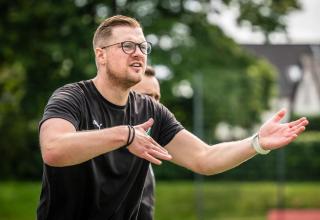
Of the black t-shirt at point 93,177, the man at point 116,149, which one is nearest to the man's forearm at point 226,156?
the man at point 116,149

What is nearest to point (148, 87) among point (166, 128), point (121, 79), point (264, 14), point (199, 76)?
point (166, 128)

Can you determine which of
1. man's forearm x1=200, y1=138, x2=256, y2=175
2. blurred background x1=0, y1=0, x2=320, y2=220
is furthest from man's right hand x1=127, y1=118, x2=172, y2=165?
blurred background x1=0, y1=0, x2=320, y2=220

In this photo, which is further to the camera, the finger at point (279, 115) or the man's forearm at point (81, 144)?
the finger at point (279, 115)

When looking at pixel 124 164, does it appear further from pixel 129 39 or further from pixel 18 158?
pixel 18 158

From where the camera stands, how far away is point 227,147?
4996 mm

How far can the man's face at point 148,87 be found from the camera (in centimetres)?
647

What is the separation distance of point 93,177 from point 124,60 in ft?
2.54

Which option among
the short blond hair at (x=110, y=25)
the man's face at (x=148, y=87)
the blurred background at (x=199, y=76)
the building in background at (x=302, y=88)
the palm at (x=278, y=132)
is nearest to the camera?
the palm at (x=278, y=132)

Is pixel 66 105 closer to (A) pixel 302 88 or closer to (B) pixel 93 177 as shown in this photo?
(B) pixel 93 177

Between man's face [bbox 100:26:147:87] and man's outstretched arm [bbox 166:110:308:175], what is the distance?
2.22 feet

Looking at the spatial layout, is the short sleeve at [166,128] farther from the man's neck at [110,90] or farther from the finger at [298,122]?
the finger at [298,122]

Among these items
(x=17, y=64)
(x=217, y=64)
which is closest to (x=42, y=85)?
(x=17, y=64)

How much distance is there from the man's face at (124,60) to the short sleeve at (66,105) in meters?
0.26

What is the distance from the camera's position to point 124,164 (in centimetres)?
493
